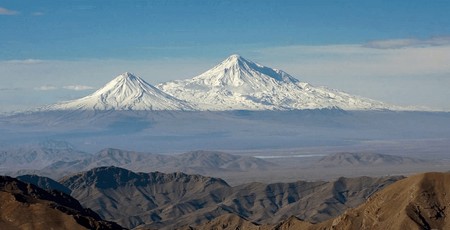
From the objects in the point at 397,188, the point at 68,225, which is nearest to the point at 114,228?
the point at 68,225

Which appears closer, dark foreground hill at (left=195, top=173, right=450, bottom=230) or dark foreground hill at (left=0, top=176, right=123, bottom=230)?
dark foreground hill at (left=0, top=176, right=123, bottom=230)

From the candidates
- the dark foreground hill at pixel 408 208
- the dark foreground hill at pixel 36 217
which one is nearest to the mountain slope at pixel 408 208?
the dark foreground hill at pixel 408 208

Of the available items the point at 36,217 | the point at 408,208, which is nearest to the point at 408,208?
the point at 408,208

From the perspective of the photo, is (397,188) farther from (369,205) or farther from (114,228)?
(114,228)

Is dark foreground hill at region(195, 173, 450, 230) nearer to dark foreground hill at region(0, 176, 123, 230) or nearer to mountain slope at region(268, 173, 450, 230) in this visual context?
mountain slope at region(268, 173, 450, 230)

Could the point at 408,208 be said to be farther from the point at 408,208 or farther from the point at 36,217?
the point at 36,217

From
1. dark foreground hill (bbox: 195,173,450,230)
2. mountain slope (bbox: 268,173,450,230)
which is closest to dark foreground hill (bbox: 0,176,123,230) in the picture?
mountain slope (bbox: 268,173,450,230)

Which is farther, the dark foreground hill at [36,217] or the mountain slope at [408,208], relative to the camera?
the mountain slope at [408,208]

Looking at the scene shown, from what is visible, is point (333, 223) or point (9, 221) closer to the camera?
point (9, 221)

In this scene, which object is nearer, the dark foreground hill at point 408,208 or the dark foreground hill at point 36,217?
the dark foreground hill at point 36,217

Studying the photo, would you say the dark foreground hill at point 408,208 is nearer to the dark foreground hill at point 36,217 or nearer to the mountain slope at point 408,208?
the mountain slope at point 408,208

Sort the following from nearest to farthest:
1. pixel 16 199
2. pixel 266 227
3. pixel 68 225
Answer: pixel 68 225 → pixel 16 199 → pixel 266 227
